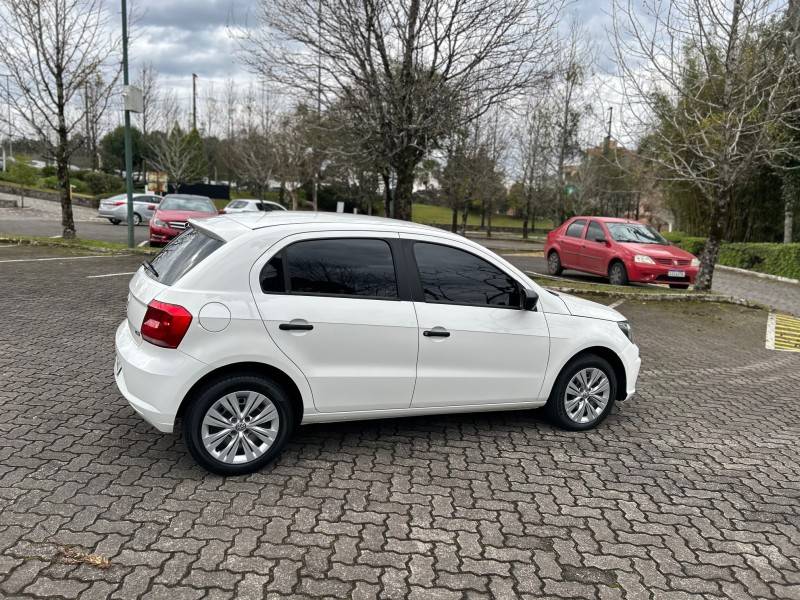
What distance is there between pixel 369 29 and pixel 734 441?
982cm

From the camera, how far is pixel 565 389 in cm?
485

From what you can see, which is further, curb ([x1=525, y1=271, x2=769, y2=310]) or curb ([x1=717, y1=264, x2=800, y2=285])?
curb ([x1=717, y1=264, x2=800, y2=285])

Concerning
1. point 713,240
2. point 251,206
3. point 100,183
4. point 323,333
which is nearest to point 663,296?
point 713,240

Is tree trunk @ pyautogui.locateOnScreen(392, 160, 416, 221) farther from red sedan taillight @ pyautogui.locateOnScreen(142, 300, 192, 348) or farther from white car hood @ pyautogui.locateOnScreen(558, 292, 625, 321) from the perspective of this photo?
red sedan taillight @ pyautogui.locateOnScreen(142, 300, 192, 348)

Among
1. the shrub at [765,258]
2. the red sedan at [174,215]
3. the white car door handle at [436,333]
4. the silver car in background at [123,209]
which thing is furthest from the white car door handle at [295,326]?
the silver car in background at [123,209]

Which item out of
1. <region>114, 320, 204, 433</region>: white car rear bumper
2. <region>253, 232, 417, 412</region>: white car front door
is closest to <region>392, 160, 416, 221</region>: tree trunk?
<region>253, 232, 417, 412</region>: white car front door

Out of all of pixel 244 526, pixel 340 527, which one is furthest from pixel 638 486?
pixel 244 526

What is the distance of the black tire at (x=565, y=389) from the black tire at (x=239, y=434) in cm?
213

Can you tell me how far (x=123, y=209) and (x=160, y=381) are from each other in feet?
86.2

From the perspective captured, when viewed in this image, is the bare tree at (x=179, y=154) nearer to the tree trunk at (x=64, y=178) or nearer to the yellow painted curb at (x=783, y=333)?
the tree trunk at (x=64, y=178)

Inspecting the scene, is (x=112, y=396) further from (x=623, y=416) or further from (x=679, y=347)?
(x=679, y=347)

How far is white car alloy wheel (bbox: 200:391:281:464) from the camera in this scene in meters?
3.72

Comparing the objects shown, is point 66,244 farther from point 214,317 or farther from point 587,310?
point 587,310

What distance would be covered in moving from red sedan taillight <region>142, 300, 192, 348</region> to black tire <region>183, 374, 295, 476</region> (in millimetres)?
357
